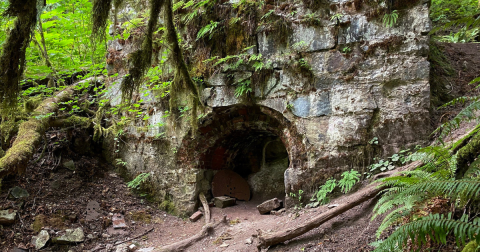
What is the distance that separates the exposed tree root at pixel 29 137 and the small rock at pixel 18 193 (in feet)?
3.06

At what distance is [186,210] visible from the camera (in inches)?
267

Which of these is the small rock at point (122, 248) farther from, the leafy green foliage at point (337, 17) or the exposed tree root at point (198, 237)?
the leafy green foliage at point (337, 17)

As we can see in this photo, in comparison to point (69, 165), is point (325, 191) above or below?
below

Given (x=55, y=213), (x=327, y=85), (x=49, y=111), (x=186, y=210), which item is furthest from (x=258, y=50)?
(x=55, y=213)

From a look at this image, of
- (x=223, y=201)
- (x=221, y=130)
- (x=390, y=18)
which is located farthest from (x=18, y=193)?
(x=390, y=18)

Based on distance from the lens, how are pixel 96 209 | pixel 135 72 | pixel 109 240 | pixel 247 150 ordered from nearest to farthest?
1. pixel 135 72
2. pixel 109 240
3. pixel 96 209
4. pixel 247 150

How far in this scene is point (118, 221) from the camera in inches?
237

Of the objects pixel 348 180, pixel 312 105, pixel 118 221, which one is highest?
pixel 312 105

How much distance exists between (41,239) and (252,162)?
17.3ft

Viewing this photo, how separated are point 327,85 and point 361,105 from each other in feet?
2.22

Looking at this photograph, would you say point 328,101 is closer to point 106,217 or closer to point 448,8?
point 106,217

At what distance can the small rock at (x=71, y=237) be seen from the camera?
5.10 metres

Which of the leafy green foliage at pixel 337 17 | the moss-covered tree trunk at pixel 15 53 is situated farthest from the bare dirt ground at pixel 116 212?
the moss-covered tree trunk at pixel 15 53

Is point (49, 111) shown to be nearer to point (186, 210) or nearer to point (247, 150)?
point (186, 210)
